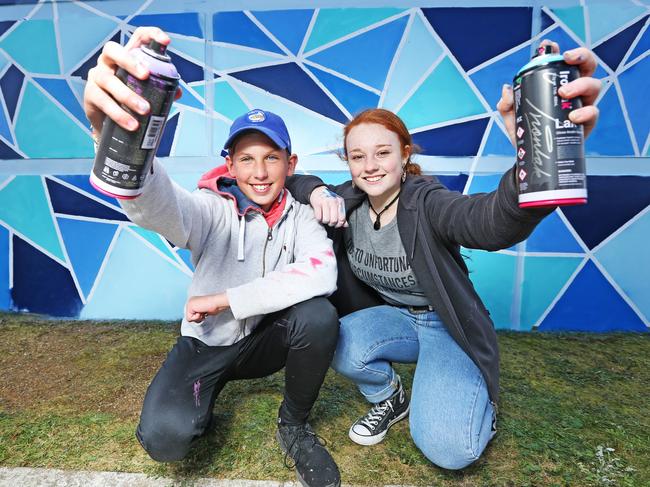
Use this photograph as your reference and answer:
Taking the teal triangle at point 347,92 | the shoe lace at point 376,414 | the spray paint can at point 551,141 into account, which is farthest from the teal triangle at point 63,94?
the spray paint can at point 551,141

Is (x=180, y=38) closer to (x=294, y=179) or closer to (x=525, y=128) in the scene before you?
(x=294, y=179)

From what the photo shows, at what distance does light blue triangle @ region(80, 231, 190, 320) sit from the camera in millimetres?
3387

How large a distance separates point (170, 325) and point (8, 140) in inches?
72.2

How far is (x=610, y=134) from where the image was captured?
10.2 feet

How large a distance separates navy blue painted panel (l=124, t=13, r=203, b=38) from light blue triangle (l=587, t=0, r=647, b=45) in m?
2.65

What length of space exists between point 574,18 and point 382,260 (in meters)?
2.39

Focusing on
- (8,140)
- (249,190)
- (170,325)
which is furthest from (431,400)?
(8,140)

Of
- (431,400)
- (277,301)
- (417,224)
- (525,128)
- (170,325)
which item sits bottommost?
(170,325)

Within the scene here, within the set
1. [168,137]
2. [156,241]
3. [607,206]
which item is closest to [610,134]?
[607,206]

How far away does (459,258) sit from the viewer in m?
1.86

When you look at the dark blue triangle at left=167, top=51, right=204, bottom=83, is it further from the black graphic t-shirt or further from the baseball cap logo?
the black graphic t-shirt

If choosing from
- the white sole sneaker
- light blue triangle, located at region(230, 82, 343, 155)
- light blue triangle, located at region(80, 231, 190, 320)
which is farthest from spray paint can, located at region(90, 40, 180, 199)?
light blue triangle, located at region(80, 231, 190, 320)

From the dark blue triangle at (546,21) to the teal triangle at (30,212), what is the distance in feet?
12.2

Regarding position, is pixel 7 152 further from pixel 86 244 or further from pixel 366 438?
pixel 366 438
